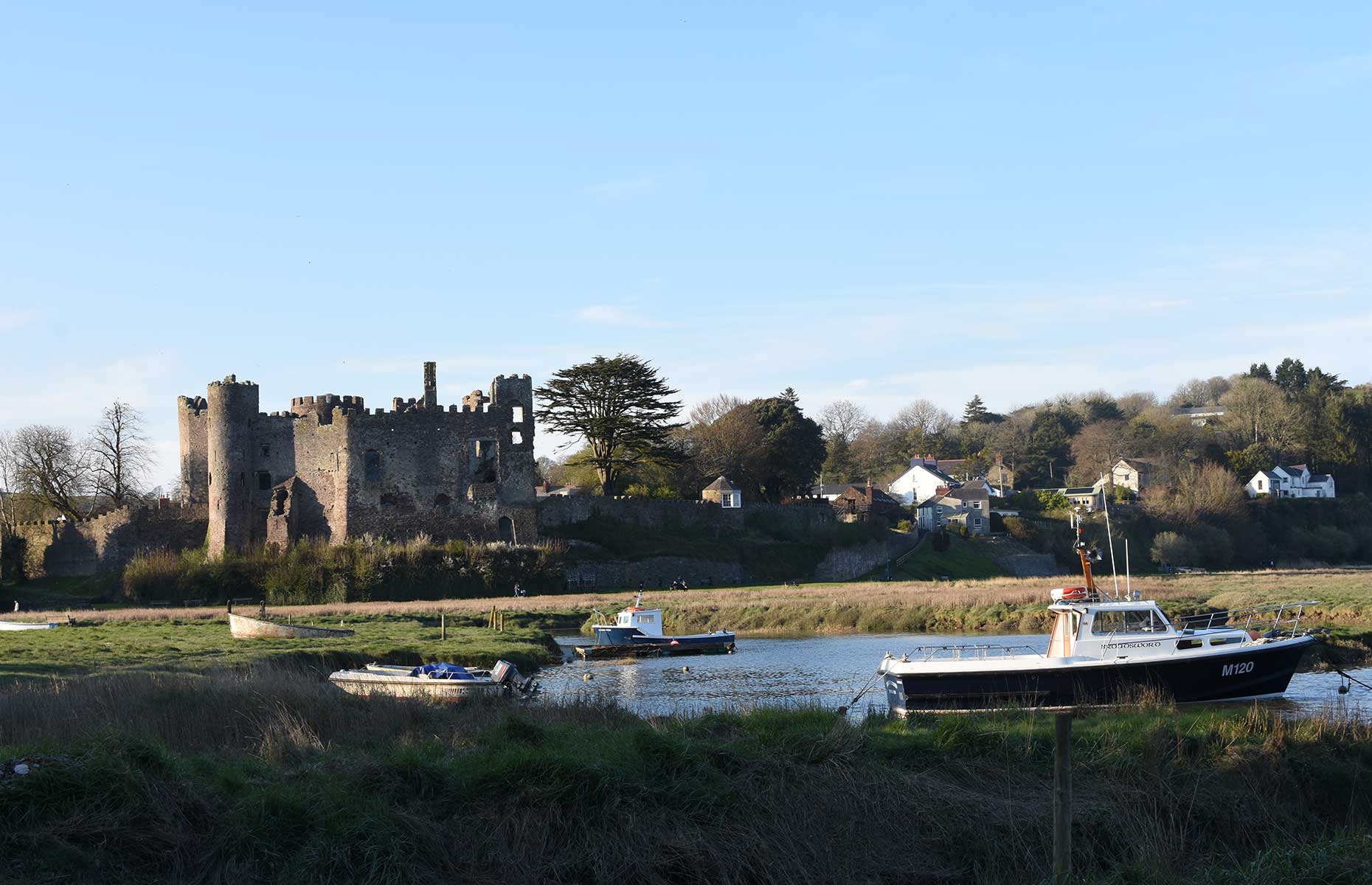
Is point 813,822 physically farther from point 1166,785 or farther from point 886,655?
point 886,655

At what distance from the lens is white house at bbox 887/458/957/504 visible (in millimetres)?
107812

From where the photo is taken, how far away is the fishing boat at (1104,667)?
21938 mm

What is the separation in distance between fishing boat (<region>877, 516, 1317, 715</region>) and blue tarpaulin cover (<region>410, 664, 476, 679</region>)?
7.58 metres

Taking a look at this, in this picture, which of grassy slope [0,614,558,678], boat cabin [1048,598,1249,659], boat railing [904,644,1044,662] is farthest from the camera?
grassy slope [0,614,558,678]

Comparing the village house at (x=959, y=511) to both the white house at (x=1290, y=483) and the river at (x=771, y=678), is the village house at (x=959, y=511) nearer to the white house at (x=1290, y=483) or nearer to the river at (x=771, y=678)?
the white house at (x=1290, y=483)

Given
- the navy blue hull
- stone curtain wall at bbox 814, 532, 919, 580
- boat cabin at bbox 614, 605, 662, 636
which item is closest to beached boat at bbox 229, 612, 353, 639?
boat cabin at bbox 614, 605, 662, 636

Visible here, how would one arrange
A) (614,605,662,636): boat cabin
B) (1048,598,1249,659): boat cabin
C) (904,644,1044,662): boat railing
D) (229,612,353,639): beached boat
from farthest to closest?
1. (614,605,662,636): boat cabin
2. (229,612,353,639): beached boat
3. (904,644,1044,662): boat railing
4. (1048,598,1249,659): boat cabin

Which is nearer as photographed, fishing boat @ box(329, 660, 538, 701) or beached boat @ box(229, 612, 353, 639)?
fishing boat @ box(329, 660, 538, 701)

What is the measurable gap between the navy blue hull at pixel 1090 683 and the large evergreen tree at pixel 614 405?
1830 inches

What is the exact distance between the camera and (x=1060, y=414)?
137750 mm

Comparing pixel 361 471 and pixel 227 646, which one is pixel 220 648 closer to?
pixel 227 646

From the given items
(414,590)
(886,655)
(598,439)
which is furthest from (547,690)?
(598,439)

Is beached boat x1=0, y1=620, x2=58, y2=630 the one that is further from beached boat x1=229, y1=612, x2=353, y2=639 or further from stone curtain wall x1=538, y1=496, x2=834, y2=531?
stone curtain wall x1=538, y1=496, x2=834, y2=531

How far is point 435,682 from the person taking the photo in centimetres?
2270
